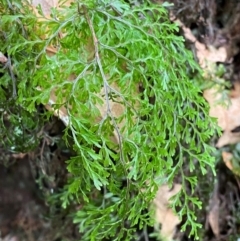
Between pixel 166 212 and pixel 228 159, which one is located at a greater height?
pixel 228 159

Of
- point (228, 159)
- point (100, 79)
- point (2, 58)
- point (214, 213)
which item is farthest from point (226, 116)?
point (2, 58)

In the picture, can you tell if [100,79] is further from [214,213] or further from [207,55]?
[214,213]

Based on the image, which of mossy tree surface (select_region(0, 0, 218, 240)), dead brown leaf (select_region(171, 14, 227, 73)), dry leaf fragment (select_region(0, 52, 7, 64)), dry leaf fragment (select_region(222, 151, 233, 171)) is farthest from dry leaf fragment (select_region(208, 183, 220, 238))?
dry leaf fragment (select_region(0, 52, 7, 64))

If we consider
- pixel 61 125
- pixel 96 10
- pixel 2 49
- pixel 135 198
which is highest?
pixel 96 10

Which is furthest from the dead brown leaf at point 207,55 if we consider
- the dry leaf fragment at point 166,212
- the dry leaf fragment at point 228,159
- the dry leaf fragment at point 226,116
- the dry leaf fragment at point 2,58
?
the dry leaf fragment at point 2,58

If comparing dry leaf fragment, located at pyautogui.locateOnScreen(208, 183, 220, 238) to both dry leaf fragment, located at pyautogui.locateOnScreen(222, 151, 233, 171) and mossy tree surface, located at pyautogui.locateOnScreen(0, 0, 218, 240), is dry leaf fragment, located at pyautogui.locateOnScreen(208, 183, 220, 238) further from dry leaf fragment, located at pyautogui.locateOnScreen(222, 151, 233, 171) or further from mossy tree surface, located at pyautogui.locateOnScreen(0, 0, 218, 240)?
mossy tree surface, located at pyautogui.locateOnScreen(0, 0, 218, 240)

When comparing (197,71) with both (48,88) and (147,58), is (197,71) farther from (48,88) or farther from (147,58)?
(48,88)

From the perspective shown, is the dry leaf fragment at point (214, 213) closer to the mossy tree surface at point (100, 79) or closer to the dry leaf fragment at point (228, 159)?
the dry leaf fragment at point (228, 159)

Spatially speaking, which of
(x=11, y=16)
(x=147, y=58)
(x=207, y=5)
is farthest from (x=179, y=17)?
(x=11, y=16)
